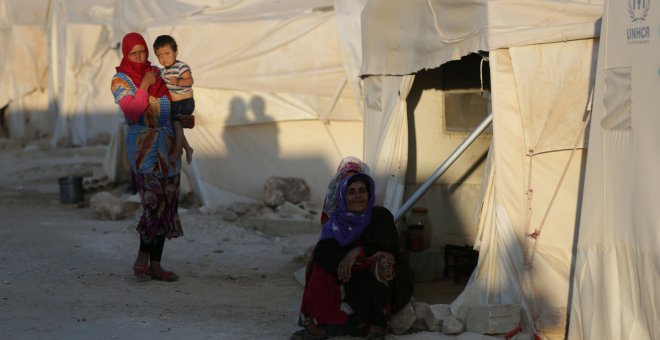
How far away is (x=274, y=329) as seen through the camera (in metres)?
5.41

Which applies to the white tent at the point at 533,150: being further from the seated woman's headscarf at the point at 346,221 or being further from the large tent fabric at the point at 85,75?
the large tent fabric at the point at 85,75

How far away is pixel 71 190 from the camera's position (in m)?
11.4

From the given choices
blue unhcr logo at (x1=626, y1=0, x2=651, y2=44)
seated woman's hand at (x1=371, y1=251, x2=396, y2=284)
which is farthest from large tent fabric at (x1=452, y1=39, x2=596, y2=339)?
blue unhcr logo at (x1=626, y1=0, x2=651, y2=44)

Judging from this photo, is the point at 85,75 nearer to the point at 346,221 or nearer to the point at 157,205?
the point at 157,205

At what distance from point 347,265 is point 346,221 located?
293mm

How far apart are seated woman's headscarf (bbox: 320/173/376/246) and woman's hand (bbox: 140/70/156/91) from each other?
5.75 feet

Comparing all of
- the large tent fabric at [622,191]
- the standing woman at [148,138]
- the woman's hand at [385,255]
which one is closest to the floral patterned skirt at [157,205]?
the standing woman at [148,138]

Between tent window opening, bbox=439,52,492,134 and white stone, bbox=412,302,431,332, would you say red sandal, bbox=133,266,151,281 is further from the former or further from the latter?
tent window opening, bbox=439,52,492,134

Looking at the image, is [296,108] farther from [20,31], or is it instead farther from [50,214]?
[20,31]

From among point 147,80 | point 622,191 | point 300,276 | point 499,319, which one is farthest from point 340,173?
point 622,191

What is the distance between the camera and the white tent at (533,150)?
5062 mm

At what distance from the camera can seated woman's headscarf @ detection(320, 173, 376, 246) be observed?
5227 mm

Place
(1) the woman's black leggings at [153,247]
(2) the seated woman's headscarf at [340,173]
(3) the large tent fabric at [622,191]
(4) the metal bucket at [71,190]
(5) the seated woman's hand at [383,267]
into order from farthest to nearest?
(4) the metal bucket at [71,190] → (1) the woman's black leggings at [153,247] → (2) the seated woman's headscarf at [340,173] → (5) the seated woman's hand at [383,267] → (3) the large tent fabric at [622,191]

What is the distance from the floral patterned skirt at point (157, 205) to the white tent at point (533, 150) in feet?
7.07
